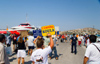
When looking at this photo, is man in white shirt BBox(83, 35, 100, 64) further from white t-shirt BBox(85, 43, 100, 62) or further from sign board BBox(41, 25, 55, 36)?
sign board BBox(41, 25, 55, 36)

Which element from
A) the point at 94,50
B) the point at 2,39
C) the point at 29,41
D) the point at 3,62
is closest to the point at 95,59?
the point at 94,50

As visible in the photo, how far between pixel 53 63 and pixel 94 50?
3.73 m

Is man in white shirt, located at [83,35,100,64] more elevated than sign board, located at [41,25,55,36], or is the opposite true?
sign board, located at [41,25,55,36]

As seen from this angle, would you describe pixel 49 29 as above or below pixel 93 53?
above

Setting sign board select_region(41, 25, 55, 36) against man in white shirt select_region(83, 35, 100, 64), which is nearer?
man in white shirt select_region(83, 35, 100, 64)

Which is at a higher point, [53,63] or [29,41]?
[29,41]

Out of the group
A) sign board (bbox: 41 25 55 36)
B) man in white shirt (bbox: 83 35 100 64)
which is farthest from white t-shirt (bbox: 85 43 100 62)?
sign board (bbox: 41 25 55 36)

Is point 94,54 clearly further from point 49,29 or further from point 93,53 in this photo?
point 49,29

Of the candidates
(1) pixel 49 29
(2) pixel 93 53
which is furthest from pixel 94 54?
(1) pixel 49 29

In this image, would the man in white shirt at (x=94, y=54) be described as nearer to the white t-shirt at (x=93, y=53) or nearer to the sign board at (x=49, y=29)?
the white t-shirt at (x=93, y=53)

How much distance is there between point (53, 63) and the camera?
6137mm

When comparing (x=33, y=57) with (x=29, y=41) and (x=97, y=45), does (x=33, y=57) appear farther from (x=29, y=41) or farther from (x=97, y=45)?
(x=29, y=41)

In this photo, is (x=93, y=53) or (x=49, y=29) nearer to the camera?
(x=93, y=53)

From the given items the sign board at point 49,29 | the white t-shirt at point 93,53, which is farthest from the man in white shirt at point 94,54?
the sign board at point 49,29
